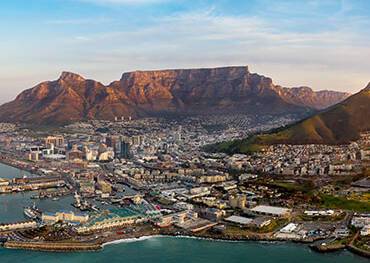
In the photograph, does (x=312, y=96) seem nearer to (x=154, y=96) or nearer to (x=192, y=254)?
(x=154, y=96)

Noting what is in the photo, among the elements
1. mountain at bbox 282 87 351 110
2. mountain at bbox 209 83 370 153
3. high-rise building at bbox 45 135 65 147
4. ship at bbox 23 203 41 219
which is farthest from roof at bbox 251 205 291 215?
mountain at bbox 282 87 351 110

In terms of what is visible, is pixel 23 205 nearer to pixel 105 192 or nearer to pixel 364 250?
pixel 105 192

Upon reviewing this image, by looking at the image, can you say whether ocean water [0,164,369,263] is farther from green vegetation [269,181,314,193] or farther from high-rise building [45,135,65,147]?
high-rise building [45,135,65,147]

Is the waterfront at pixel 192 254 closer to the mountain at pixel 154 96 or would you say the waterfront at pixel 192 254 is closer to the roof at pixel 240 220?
the roof at pixel 240 220

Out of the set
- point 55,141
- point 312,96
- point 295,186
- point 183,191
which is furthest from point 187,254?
point 312,96

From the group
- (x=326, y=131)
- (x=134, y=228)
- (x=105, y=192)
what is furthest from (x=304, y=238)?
(x=326, y=131)

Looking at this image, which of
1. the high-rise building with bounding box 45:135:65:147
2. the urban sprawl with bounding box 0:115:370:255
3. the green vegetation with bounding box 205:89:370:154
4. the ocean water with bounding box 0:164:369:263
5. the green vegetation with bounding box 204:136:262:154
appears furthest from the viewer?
the high-rise building with bounding box 45:135:65:147

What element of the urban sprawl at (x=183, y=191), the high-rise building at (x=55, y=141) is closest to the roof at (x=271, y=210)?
the urban sprawl at (x=183, y=191)
